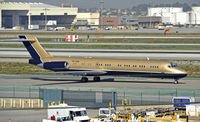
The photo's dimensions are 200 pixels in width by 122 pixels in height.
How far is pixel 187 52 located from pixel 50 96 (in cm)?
4583

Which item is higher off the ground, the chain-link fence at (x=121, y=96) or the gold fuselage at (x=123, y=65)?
the gold fuselage at (x=123, y=65)

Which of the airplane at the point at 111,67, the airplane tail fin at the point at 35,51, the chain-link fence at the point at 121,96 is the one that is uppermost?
the airplane tail fin at the point at 35,51

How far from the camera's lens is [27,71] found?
61.3 m

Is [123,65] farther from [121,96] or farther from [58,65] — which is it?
[121,96]

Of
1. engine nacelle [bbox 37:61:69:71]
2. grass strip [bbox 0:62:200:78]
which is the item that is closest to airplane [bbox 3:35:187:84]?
engine nacelle [bbox 37:61:69:71]

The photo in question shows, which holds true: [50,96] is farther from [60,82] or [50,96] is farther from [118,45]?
[118,45]

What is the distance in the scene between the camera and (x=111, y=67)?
50281 mm

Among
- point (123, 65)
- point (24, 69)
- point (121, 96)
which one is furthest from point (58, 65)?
point (121, 96)

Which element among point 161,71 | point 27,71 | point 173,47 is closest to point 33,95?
point 161,71

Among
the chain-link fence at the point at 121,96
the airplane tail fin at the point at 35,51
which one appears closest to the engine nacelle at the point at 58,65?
the airplane tail fin at the point at 35,51

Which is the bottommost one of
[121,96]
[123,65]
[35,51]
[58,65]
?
[121,96]

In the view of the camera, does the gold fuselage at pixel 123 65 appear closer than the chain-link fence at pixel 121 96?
No

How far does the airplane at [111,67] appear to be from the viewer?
161ft

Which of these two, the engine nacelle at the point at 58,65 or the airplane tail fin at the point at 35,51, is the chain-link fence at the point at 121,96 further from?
the airplane tail fin at the point at 35,51
